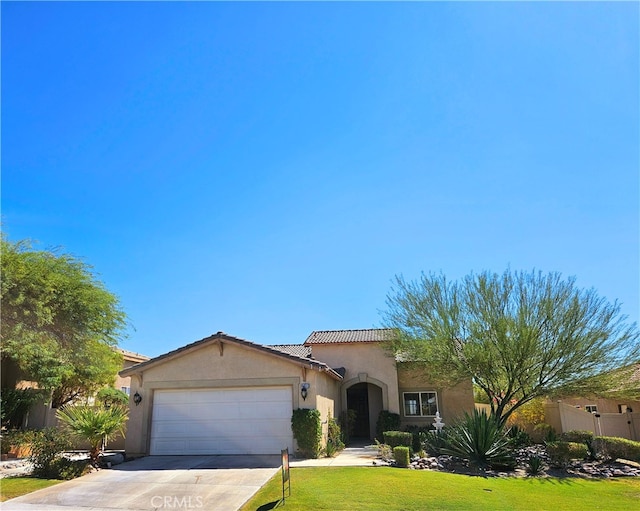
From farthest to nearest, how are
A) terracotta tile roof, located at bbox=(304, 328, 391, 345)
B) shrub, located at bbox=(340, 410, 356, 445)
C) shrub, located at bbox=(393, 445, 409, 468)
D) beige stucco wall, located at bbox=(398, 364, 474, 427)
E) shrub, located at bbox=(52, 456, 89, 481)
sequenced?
terracotta tile roof, located at bbox=(304, 328, 391, 345) < beige stucco wall, located at bbox=(398, 364, 474, 427) < shrub, located at bbox=(340, 410, 356, 445) < shrub, located at bbox=(393, 445, 409, 468) < shrub, located at bbox=(52, 456, 89, 481)

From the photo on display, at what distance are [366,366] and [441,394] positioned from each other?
4045 millimetres

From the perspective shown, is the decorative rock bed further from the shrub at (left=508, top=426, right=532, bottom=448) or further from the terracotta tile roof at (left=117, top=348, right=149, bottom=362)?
the terracotta tile roof at (left=117, top=348, right=149, bottom=362)

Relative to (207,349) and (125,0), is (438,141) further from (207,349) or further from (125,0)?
(207,349)

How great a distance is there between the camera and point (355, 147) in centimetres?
1502

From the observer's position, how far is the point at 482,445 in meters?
14.4

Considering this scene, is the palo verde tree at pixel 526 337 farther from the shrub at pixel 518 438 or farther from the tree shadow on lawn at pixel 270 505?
the tree shadow on lawn at pixel 270 505

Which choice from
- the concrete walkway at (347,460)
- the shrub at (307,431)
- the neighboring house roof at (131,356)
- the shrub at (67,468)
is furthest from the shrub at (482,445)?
the neighboring house roof at (131,356)

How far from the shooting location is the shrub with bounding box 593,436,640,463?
15367 mm

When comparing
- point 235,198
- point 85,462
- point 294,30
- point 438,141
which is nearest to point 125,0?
point 294,30

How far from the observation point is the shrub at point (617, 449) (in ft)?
50.4

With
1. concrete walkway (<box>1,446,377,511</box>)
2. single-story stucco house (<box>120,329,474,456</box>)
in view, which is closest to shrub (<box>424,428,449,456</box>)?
concrete walkway (<box>1,446,377,511</box>)

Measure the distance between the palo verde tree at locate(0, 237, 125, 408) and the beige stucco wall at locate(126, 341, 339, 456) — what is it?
4190 mm

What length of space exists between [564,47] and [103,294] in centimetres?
1962

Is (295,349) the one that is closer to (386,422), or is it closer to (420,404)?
(386,422)
